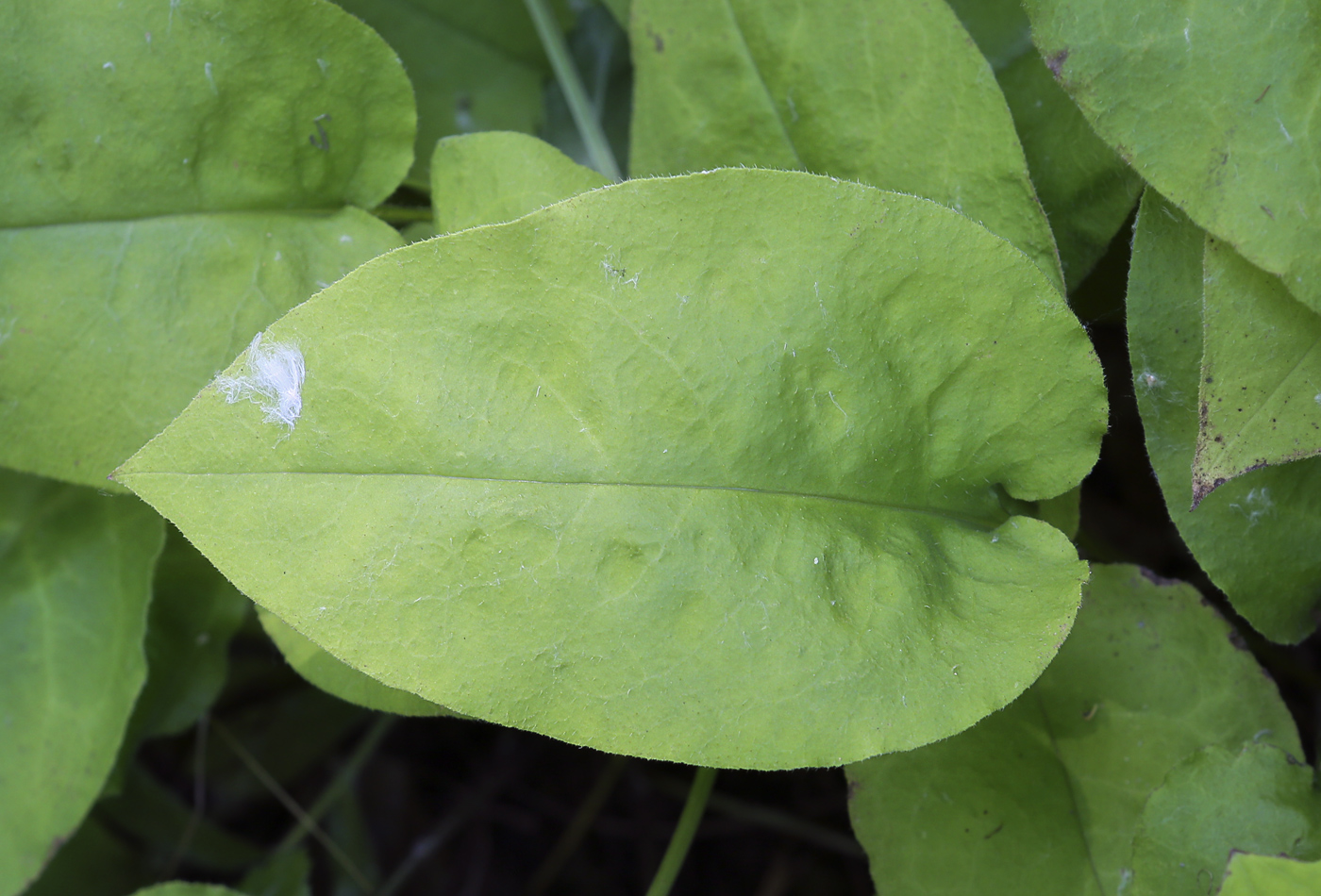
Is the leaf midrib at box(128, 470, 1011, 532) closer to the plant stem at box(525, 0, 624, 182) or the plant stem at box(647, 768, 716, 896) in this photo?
the plant stem at box(647, 768, 716, 896)

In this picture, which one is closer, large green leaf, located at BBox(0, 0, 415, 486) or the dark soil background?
large green leaf, located at BBox(0, 0, 415, 486)

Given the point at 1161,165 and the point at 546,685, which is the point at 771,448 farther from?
the point at 1161,165

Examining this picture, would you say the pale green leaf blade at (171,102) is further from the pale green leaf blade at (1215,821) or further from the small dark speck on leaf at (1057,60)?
the pale green leaf blade at (1215,821)

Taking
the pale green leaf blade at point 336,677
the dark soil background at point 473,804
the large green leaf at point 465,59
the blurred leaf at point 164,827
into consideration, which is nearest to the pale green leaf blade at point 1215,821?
the dark soil background at point 473,804

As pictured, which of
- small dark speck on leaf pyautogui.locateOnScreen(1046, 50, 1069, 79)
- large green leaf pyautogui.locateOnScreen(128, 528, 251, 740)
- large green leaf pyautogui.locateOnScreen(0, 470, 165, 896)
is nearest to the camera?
small dark speck on leaf pyautogui.locateOnScreen(1046, 50, 1069, 79)

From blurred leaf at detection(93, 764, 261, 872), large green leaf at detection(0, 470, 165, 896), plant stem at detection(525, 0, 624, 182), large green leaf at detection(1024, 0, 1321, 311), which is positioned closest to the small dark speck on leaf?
large green leaf at detection(1024, 0, 1321, 311)

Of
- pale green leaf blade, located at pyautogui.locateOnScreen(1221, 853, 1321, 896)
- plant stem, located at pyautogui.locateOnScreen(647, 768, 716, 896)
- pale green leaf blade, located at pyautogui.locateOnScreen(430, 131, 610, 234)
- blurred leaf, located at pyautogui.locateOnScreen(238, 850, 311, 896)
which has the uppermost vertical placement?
pale green leaf blade, located at pyautogui.locateOnScreen(430, 131, 610, 234)
